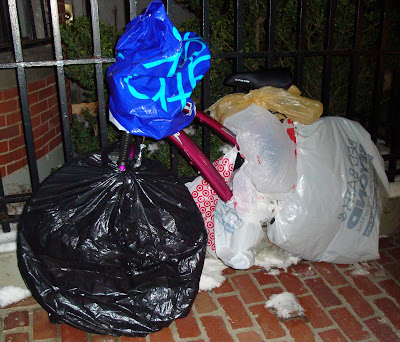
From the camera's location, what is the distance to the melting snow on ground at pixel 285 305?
252 centimetres

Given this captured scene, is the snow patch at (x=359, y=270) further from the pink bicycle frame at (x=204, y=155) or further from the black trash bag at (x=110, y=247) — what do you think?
the black trash bag at (x=110, y=247)

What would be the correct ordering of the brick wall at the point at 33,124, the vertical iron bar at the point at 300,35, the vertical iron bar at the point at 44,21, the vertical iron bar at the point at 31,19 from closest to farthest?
the vertical iron bar at the point at 300,35, the brick wall at the point at 33,124, the vertical iron bar at the point at 31,19, the vertical iron bar at the point at 44,21

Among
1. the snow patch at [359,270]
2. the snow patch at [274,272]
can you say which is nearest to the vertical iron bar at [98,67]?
the snow patch at [274,272]

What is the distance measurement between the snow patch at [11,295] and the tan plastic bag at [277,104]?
1654 mm

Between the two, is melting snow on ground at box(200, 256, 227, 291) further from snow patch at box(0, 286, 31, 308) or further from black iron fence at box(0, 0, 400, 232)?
snow patch at box(0, 286, 31, 308)

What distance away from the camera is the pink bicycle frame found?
2416mm

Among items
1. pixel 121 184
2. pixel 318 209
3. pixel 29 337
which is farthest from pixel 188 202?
pixel 29 337

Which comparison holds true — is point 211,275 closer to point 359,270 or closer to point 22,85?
point 359,270

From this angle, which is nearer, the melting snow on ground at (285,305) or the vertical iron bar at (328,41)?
the melting snow on ground at (285,305)

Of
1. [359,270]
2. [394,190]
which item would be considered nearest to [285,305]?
[359,270]

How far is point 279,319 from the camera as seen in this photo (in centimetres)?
248

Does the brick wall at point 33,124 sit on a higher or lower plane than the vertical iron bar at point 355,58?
lower

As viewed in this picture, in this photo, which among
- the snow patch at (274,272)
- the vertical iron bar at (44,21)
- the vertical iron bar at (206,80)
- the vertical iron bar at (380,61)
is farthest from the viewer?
the vertical iron bar at (44,21)

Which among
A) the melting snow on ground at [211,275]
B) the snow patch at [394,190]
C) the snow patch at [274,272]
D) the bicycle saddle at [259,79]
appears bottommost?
the snow patch at [274,272]
